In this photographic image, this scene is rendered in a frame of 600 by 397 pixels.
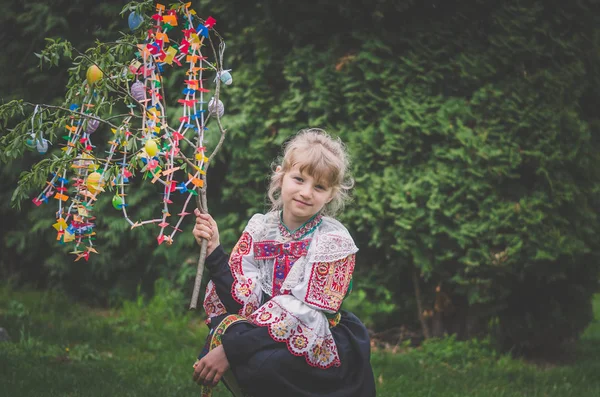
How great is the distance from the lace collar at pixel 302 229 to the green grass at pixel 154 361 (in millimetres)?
1327

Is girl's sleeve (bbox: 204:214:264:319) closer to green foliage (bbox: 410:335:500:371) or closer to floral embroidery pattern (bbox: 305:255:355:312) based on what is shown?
floral embroidery pattern (bbox: 305:255:355:312)

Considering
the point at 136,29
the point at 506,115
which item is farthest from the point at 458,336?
the point at 136,29

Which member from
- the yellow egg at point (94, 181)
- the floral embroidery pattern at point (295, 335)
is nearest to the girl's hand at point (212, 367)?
the floral embroidery pattern at point (295, 335)

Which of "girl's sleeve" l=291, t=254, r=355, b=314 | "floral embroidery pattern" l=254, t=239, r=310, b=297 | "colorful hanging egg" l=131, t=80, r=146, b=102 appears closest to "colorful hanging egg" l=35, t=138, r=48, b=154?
"colorful hanging egg" l=131, t=80, r=146, b=102

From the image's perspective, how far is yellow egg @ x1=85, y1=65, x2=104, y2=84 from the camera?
2293 millimetres

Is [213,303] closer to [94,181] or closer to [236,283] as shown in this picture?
[236,283]

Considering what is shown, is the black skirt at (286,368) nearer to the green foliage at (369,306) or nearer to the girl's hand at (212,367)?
the girl's hand at (212,367)

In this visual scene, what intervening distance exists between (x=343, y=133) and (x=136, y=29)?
2442 millimetres

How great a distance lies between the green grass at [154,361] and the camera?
351 centimetres

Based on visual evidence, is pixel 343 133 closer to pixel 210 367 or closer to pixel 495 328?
pixel 495 328

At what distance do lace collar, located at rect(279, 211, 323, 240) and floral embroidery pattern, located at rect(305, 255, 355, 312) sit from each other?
0.63ft

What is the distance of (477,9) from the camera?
14.9ft

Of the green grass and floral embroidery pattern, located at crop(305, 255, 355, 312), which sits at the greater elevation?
floral embroidery pattern, located at crop(305, 255, 355, 312)

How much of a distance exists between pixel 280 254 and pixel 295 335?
1.22 feet
